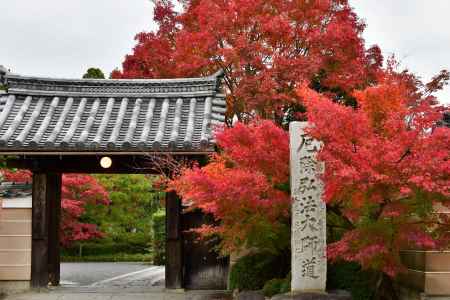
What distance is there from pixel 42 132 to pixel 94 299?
3658 millimetres

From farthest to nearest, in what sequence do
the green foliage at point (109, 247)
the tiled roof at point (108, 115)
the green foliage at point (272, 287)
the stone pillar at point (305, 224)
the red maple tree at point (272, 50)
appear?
the green foliage at point (109, 247), the red maple tree at point (272, 50), the tiled roof at point (108, 115), the green foliage at point (272, 287), the stone pillar at point (305, 224)

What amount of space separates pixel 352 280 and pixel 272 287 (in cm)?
143

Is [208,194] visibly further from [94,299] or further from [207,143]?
[94,299]

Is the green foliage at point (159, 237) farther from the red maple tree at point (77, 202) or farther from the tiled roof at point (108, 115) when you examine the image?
the tiled roof at point (108, 115)

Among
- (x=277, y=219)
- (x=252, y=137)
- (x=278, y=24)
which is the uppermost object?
(x=278, y=24)

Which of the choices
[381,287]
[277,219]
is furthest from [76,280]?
[381,287]

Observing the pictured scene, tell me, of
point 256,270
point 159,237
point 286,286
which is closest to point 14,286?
point 256,270

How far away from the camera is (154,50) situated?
78.5 ft

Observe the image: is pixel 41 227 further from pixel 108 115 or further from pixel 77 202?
pixel 77 202

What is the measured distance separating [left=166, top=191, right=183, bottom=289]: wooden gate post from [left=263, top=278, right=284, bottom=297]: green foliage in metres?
2.64

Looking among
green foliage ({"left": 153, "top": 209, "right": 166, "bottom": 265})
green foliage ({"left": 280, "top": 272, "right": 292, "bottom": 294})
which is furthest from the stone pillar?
green foliage ({"left": 153, "top": 209, "right": 166, "bottom": 265})

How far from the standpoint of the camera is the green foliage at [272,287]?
36.5 ft

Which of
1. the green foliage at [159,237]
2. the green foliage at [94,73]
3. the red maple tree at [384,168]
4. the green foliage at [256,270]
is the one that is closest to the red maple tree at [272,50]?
the green foliage at [159,237]

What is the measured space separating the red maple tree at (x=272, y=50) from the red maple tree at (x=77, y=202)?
627 cm
